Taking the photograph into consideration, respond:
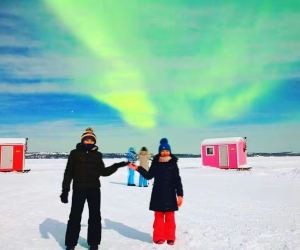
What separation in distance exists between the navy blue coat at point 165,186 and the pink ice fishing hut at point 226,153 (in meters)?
30.7

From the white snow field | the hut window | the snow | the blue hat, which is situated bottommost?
the white snow field

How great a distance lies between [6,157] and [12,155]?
52 cm

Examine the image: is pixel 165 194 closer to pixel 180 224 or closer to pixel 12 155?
pixel 180 224

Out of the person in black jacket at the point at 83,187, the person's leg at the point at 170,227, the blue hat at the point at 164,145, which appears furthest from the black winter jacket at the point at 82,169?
the person's leg at the point at 170,227

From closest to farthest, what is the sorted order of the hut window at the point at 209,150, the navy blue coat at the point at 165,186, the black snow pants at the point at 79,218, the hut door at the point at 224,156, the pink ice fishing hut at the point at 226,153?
the black snow pants at the point at 79,218 < the navy blue coat at the point at 165,186 < the pink ice fishing hut at the point at 226,153 < the hut door at the point at 224,156 < the hut window at the point at 209,150

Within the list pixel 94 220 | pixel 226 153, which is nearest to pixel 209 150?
pixel 226 153

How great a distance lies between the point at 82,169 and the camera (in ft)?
19.6

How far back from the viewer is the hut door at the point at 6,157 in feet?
109

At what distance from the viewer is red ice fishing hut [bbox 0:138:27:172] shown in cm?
3341

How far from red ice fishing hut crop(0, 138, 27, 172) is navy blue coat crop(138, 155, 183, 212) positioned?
29.5m

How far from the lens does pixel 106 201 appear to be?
1257cm

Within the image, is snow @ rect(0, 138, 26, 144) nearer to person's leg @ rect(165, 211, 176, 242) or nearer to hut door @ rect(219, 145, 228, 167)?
hut door @ rect(219, 145, 228, 167)

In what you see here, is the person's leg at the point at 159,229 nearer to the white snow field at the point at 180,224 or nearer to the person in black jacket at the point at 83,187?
the white snow field at the point at 180,224

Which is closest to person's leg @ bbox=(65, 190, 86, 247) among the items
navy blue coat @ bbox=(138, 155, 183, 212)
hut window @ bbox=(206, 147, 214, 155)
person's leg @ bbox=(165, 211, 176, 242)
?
navy blue coat @ bbox=(138, 155, 183, 212)
